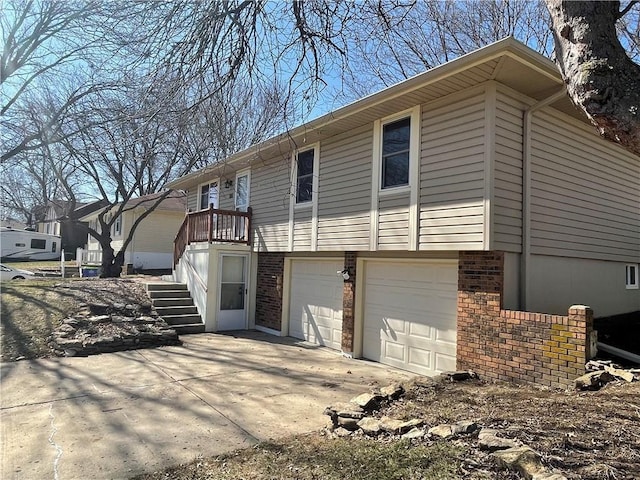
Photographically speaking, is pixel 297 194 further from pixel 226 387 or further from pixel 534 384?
pixel 534 384

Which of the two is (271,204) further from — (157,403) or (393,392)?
(393,392)

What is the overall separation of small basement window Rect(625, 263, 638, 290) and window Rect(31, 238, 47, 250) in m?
36.5

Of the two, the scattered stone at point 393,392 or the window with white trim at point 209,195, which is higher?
the window with white trim at point 209,195

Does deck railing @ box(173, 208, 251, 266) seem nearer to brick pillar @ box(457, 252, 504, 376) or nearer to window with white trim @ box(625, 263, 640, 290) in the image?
brick pillar @ box(457, 252, 504, 376)

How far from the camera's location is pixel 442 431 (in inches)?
145

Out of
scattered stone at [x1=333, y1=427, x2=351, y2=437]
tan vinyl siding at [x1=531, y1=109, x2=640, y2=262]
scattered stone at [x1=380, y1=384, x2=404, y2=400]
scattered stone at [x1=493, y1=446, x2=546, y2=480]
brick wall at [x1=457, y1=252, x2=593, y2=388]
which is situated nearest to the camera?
scattered stone at [x1=493, y1=446, x2=546, y2=480]

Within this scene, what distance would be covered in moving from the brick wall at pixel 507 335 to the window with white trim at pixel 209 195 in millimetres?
9723

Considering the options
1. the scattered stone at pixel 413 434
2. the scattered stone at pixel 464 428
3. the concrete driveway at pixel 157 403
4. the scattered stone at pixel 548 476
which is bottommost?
the concrete driveway at pixel 157 403

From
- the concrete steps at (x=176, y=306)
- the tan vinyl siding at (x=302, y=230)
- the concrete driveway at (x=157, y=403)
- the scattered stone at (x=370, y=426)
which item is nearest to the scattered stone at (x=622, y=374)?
the scattered stone at (x=370, y=426)

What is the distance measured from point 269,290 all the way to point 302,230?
8.36 ft

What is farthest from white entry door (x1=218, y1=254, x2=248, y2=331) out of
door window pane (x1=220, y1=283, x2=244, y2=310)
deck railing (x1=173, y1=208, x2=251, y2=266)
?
deck railing (x1=173, y1=208, x2=251, y2=266)

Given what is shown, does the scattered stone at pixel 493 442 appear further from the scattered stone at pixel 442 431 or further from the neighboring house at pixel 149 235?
the neighboring house at pixel 149 235

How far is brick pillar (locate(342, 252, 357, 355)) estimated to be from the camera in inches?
352

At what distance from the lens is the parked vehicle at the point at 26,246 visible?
101 feet
